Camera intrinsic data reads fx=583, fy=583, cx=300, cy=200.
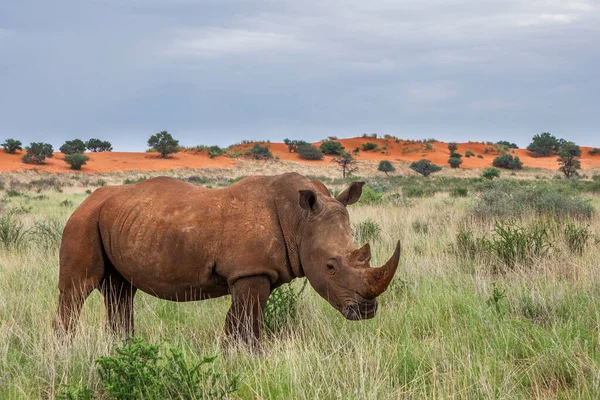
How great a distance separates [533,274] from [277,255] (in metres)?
3.91

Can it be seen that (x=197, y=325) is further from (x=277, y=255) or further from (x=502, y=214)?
(x=502, y=214)

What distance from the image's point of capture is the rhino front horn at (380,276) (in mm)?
3750

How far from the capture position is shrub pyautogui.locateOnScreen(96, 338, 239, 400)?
3.38 m

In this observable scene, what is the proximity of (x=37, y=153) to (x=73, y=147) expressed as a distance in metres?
11.5

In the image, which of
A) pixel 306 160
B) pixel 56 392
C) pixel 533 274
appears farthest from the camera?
pixel 306 160

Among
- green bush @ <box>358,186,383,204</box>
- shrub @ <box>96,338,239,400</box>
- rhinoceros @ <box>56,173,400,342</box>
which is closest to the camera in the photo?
shrub @ <box>96,338,239,400</box>

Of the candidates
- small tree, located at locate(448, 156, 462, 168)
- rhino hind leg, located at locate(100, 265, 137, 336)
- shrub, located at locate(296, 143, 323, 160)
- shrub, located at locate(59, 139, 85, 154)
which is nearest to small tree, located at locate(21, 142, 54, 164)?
shrub, located at locate(59, 139, 85, 154)

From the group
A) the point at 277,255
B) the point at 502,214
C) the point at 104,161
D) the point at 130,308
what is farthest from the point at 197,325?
the point at 104,161

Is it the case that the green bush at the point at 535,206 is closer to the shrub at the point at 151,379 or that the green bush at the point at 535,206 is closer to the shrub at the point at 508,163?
the shrub at the point at 151,379

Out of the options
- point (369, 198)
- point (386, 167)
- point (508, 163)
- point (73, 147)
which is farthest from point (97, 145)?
point (369, 198)

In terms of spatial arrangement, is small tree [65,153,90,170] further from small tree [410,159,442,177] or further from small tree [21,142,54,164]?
small tree [410,159,442,177]

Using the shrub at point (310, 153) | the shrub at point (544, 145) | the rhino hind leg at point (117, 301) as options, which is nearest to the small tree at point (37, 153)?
the shrub at point (310, 153)

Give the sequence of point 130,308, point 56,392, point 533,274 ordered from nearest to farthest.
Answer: point 56,392
point 130,308
point 533,274

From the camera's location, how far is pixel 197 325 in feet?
17.8
